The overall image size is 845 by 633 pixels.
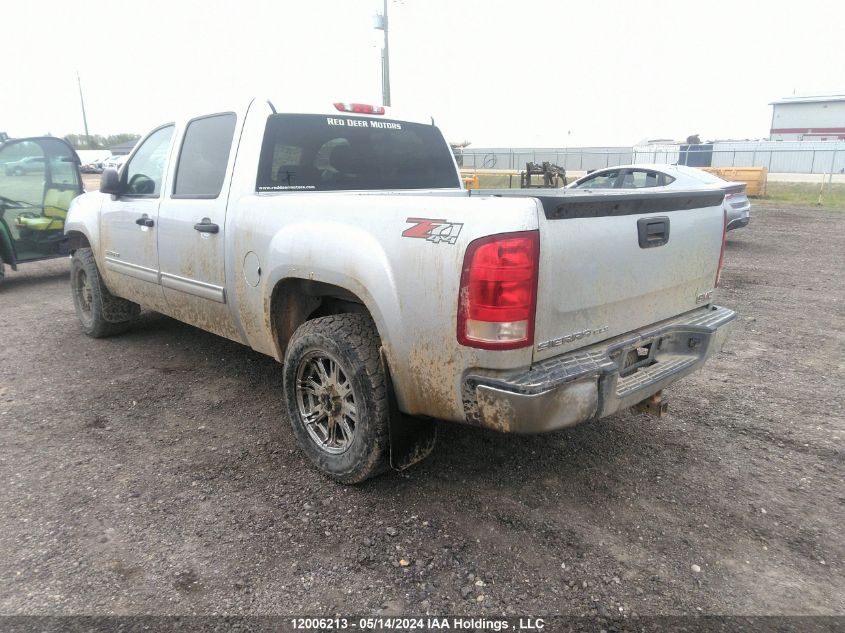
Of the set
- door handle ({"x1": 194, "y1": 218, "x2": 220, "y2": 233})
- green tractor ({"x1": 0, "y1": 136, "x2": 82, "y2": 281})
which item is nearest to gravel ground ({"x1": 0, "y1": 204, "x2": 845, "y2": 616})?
door handle ({"x1": 194, "y1": 218, "x2": 220, "y2": 233})

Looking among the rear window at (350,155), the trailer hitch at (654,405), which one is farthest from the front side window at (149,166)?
the trailer hitch at (654,405)

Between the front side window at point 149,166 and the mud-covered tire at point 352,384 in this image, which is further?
the front side window at point 149,166

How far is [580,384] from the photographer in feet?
8.04

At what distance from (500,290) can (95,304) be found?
4.65m

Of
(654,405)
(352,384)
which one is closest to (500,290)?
(352,384)

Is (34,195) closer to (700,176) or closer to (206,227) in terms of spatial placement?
(206,227)

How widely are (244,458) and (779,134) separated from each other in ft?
261

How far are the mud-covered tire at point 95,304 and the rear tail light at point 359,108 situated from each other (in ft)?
9.52

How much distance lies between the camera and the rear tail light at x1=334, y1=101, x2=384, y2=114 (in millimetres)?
4078

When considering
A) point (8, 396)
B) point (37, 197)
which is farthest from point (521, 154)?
point (8, 396)

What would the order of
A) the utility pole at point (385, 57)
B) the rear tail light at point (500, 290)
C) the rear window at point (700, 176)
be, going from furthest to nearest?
the utility pole at point (385, 57)
the rear window at point (700, 176)
the rear tail light at point (500, 290)

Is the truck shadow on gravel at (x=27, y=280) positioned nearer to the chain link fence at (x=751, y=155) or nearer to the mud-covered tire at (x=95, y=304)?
the mud-covered tire at (x=95, y=304)

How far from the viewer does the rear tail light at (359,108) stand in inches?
161

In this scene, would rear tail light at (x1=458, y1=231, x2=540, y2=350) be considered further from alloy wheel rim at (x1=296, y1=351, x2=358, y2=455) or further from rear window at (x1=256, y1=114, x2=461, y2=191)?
rear window at (x1=256, y1=114, x2=461, y2=191)
